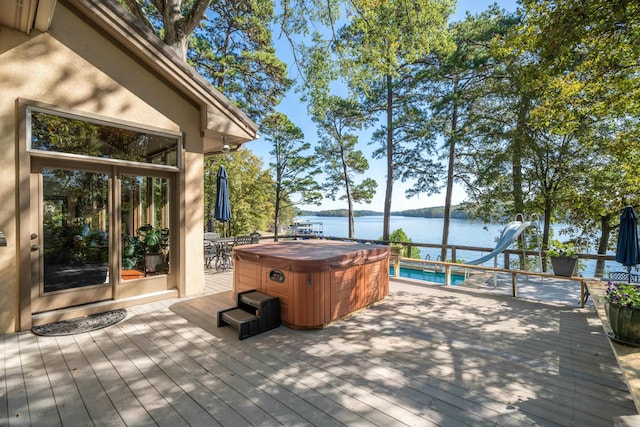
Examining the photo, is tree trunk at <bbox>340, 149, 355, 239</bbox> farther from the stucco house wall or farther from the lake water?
the stucco house wall

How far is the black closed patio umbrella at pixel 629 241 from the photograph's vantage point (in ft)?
14.4

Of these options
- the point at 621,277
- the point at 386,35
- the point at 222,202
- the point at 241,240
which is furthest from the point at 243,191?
the point at 621,277

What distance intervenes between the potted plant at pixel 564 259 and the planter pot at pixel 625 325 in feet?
8.66

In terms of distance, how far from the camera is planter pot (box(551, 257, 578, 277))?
480 cm

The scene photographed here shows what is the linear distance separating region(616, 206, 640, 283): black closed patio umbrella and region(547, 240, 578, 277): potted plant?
56 centimetres

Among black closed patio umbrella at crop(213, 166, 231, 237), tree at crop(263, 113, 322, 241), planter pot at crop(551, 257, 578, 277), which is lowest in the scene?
planter pot at crop(551, 257, 578, 277)

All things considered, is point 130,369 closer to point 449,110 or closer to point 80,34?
point 80,34

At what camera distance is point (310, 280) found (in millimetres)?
3490

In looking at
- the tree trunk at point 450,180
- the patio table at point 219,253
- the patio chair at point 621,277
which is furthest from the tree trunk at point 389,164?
the patio chair at point 621,277

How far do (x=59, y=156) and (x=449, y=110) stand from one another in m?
12.6

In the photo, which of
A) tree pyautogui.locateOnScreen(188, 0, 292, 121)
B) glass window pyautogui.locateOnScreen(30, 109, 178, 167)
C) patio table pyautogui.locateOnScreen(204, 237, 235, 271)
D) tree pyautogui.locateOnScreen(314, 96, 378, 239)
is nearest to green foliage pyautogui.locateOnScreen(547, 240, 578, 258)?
glass window pyautogui.locateOnScreen(30, 109, 178, 167)

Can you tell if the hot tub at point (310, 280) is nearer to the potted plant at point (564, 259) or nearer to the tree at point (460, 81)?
the potted plant at point (564, 259)

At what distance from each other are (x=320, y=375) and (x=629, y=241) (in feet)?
17.4

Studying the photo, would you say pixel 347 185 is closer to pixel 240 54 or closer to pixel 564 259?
pixel 240 54
